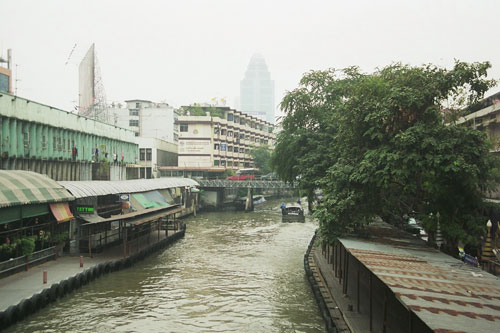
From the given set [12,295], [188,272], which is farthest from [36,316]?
[188,272]

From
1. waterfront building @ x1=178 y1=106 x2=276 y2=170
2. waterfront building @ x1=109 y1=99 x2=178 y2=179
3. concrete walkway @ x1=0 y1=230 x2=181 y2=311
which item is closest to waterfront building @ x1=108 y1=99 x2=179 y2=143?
waterfront building @ x1=109 y1=99 x2=178 y2=179

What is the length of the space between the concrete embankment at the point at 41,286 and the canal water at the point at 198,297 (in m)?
0.31

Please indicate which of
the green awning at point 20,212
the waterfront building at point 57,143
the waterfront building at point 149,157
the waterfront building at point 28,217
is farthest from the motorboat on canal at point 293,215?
the green awning at point 20,212

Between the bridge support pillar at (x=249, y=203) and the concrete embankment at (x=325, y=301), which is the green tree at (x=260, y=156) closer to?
the bridge support pillar at (x=249, y=203)

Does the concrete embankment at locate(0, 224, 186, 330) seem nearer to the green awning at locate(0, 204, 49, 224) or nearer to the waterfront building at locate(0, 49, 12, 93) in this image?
the green awning at locate(0, 204, 49, 224)

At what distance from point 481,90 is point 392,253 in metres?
8.45

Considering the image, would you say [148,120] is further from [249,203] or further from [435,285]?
[435,285]

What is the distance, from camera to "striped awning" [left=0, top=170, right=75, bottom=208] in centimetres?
1947

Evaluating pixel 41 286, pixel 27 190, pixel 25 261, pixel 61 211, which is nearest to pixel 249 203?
pixel 61 211

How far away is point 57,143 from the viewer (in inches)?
1246

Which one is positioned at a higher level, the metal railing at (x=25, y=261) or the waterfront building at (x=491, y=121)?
the waterfront building at (x=491, y=121)

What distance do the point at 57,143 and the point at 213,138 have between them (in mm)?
44694

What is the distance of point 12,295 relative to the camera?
52.6ft

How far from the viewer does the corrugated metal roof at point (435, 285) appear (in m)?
8.28
